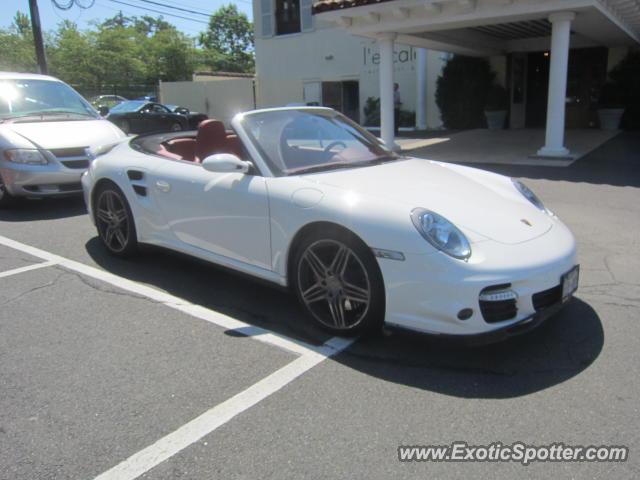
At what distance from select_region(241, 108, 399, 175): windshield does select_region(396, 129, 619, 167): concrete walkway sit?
680 centimetres

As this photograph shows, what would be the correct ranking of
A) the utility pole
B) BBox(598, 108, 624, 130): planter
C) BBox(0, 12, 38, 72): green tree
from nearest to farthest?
BBox(598, 108, 624, 130): planter → the utility pole → BBox(0, 12, 38, 72): green tree

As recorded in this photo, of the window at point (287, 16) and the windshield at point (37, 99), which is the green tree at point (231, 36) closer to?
the window at point (287, 16)

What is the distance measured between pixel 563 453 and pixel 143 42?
2101 inches

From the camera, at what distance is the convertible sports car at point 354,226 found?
2.81 m

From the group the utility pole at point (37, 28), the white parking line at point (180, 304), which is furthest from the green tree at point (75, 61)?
the white parking line at point (180, 304)

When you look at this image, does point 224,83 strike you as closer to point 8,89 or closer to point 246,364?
point 8,89

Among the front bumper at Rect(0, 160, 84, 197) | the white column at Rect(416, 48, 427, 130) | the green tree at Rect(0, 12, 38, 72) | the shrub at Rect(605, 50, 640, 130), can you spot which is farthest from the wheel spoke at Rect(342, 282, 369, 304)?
the green tree at Rect(0, 12, 38, 72)

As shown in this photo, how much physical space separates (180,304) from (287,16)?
22.1 m

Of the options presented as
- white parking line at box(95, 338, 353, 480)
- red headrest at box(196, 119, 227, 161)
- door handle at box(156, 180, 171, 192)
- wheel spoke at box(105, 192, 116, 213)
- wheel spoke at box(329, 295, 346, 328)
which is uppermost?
red headrest at box(196, 119, 227, 161)

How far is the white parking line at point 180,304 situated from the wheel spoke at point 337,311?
200 mm

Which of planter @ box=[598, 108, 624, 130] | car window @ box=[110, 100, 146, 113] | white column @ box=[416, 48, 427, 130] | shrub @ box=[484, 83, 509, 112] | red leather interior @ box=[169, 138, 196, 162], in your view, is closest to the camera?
red leather interior @ box=[169, 138, 196, 162]

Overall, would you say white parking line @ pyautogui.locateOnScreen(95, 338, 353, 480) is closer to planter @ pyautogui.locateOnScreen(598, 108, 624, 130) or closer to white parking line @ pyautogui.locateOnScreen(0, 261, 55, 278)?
white parking line @ pyautogui.locateOnScreen(0, 261, 55, 278)

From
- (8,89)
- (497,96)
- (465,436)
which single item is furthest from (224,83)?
(465,436)

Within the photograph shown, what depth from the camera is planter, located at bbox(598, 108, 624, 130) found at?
592 inches
